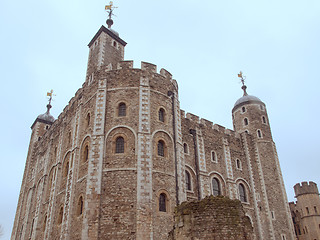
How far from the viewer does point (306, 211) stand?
35.8 m

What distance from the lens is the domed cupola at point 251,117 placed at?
3008 centimetres

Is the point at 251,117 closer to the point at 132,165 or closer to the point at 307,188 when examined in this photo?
the point at 307,188

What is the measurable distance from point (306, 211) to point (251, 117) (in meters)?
14.1

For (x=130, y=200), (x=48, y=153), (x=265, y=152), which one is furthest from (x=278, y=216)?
(x=48, y=153)

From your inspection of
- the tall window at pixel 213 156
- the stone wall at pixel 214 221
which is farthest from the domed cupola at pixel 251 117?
the stone wall at pixel 214 221

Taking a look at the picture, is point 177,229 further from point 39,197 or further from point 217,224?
point 39,197

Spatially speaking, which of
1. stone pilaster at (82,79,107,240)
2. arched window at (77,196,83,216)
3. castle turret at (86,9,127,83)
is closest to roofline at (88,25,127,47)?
castle turret at (86,9,127,83)

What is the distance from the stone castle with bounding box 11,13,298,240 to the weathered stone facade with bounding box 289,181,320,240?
10062 mm

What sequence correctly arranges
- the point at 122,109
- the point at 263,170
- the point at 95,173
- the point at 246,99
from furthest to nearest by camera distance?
1. the point at 246,99
2. the point at 263,170
3. the point at 122,109
4. the point at 95,173

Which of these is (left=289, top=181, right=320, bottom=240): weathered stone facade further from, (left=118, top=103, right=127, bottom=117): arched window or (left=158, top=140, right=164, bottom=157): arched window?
(left=118, top=103, right=127, bottom=117): arched window

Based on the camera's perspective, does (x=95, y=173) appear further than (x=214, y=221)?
Yes

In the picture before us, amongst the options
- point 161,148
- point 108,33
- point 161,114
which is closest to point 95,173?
point 161,148

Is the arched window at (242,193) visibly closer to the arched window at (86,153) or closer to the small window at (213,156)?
the small window at (213,156)

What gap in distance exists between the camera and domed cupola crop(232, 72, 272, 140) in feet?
98.7
